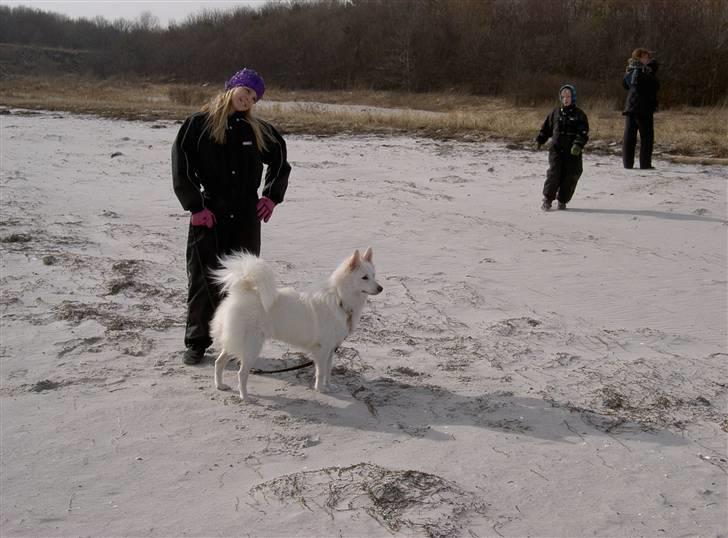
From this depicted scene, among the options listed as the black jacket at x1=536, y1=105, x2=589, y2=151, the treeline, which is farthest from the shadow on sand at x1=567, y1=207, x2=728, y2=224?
the treeline

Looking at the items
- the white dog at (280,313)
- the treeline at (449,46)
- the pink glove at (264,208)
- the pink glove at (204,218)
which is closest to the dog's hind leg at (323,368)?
the white dog at (280,313)

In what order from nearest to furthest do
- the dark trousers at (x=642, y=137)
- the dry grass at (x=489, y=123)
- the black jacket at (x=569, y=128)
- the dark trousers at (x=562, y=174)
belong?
the black jacket at (x=569, y=128)
the dark trousers at (x=562, y=174)
the dark trousers at (x=642, y=137)
the dry grass at (x=489, y=123)

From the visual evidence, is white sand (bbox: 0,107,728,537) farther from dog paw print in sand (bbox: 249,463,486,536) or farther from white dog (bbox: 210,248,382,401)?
white dog (bbox: 210,248,382,401)

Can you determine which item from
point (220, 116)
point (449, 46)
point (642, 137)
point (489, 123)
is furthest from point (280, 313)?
point (449, 46)

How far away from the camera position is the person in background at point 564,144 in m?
9.68

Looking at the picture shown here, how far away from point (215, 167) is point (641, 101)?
9329 mm

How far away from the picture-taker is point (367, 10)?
54.5m

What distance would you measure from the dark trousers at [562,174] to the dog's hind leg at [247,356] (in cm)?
645

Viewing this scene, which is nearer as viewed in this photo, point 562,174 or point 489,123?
point 562,174

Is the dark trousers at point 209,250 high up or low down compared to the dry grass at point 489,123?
down

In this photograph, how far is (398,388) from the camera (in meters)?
4.76

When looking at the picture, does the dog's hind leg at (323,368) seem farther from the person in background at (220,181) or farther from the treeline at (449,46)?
the treeline at (449,46)

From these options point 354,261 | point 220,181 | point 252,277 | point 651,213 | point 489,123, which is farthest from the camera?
point 489,123

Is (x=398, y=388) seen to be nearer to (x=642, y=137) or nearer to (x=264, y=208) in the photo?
(x=264, y=208)
